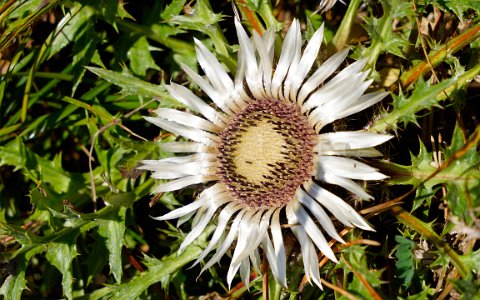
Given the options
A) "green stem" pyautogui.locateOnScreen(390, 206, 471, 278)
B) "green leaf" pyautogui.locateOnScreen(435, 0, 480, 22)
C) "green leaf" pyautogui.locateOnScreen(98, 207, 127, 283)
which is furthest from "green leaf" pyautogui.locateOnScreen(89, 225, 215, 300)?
"green leaf" pyautogui.locateOnScreen(435, 0, 480, 22)

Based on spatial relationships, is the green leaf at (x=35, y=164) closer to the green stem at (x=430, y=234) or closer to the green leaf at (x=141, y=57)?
the green leaf at (x=141, y=57)

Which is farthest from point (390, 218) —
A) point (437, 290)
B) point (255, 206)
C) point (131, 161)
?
point (131, 161)

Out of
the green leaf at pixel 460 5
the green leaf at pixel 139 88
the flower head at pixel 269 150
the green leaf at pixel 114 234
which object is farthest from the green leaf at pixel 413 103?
the green leaf at pixel 114 234

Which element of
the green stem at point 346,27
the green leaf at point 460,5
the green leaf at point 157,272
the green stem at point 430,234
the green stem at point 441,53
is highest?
the green stem at point 346,27

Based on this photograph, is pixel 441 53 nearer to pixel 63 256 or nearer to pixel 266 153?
pixel 266 153

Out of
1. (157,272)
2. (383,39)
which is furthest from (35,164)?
(383,39)

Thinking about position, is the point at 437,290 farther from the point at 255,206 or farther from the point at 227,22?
the point at 227,22
